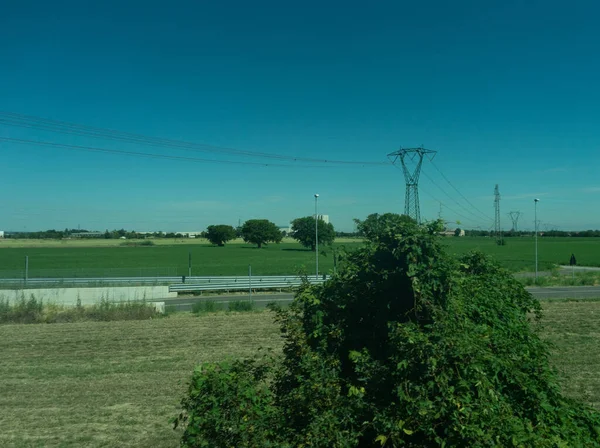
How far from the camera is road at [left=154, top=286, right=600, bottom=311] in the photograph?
81.5 feet

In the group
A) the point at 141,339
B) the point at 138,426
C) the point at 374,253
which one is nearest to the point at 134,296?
the point at 141,339

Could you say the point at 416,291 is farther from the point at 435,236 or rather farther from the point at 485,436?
the point at 485,436

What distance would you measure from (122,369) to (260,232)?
96.6 m

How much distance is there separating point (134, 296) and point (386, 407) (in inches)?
1006

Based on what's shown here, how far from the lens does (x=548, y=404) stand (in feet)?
12.2

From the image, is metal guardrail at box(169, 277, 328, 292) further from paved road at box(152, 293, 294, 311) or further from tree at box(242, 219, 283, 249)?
tree at box(242, 219, 283, 249)

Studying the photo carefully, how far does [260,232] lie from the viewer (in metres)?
107

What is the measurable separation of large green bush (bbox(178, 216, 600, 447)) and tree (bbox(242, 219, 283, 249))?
10356 centimetres

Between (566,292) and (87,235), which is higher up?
(87,235)

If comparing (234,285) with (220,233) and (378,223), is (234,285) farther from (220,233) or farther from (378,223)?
(220,233)

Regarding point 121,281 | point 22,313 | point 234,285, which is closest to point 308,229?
point 234,285

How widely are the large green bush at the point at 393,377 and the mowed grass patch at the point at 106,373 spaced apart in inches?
141

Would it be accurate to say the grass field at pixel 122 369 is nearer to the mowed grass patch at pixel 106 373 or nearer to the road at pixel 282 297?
the mowed grass patch at pixel 106 373

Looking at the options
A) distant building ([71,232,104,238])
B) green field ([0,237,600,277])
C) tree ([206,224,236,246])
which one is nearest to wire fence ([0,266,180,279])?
green field ([0,237,600,277])
